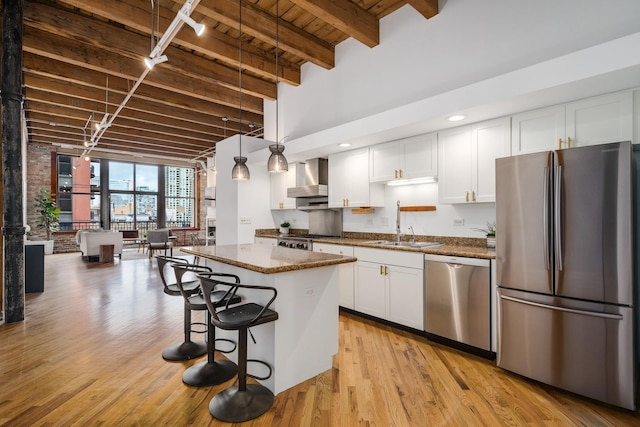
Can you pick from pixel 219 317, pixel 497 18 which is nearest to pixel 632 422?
pixel 219 317

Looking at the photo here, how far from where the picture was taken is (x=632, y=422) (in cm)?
202

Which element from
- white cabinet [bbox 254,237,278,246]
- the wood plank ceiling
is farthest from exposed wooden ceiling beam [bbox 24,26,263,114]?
white cabinet [bbox 254,237,278,246]

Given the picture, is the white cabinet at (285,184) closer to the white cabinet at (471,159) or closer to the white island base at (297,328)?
the white cabinet at (471,159)

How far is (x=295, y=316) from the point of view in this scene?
94.3 inches

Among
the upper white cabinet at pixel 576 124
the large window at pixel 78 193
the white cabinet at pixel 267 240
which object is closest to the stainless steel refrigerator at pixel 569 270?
the upper white cabinet at pixel 576 124

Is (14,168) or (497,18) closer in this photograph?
(497,18)

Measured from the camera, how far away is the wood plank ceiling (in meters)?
3.49

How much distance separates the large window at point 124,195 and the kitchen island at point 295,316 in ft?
36.0

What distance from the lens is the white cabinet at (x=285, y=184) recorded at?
17.6 ft

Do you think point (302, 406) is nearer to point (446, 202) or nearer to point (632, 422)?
point (632, 422)

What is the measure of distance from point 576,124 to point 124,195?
13093mm

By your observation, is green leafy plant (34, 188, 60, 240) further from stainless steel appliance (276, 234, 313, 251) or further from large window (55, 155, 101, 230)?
stainless steel appliance (276, 234, 313, 251)

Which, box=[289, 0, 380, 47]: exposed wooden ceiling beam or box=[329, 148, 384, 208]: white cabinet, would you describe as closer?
box=[289, 0, 380, 47]: exposed wooden ceiling beam

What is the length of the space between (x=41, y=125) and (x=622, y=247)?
11.0 metres
